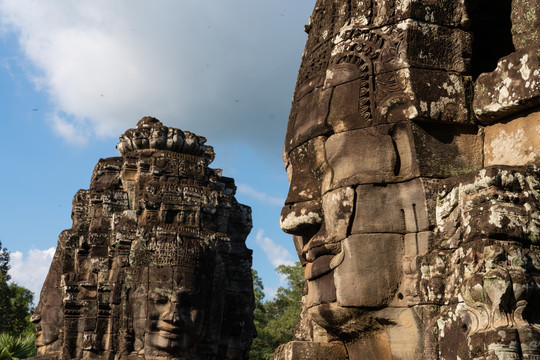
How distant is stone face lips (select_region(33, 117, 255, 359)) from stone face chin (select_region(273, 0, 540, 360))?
1057 centimetres

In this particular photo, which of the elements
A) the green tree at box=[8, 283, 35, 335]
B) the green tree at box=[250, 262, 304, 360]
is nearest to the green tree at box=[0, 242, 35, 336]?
the green tree at box=[8, 283, 35, 335]

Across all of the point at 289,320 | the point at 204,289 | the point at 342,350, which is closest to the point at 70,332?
the point at 204,289

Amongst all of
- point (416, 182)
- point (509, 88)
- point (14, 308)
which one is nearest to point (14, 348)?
point (416, 182)

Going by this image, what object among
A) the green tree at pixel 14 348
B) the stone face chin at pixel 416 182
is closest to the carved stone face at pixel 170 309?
the green tree at pixel 14 348

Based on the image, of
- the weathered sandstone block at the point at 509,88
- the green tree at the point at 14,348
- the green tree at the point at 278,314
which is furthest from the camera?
Answer: the green tree at the point at 278,314

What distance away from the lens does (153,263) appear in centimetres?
1595

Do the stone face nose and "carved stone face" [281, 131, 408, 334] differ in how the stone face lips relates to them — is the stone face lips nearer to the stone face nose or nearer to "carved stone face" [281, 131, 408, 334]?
the stone face nose

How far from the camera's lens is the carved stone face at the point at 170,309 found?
15.6m

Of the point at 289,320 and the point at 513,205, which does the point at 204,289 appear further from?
the point at 289,320

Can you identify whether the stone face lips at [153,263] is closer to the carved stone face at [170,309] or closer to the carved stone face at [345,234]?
the carved stone face at [170,309]

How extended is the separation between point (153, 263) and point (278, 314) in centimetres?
2157

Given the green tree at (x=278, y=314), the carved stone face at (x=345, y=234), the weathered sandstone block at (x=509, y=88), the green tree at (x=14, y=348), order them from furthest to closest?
the green tree at (x=278, y=314) < the green tree at (x=14, y=348) < the carved stone face at (x=345, y=234) < the weathered sandstone block at (x=509, y=88)

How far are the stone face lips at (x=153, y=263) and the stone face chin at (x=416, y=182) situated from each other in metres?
Answer: 10.6

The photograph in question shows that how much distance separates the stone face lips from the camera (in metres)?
15.9
